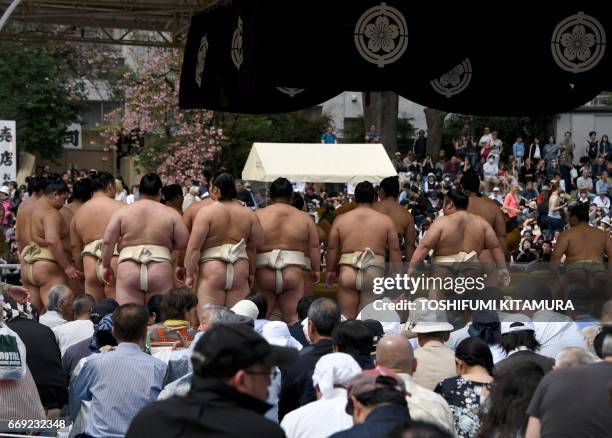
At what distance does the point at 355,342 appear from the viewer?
4.25 metres

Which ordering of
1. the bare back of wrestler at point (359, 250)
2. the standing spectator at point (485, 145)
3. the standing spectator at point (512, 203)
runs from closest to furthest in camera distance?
the bare back of wrestler at point (359, 250)
the standing spectator at point (512, 203)
the standing spectator at point (485, 145)

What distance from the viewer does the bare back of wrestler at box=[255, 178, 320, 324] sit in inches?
296

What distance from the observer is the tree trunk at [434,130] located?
2317 cm

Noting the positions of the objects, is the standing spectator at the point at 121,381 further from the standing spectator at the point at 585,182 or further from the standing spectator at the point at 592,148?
the standing spectator at the point at 592,148

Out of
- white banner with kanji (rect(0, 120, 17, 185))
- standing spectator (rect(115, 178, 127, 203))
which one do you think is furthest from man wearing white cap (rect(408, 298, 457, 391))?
white banner with kanji (rect(0, 120, 17, 185))

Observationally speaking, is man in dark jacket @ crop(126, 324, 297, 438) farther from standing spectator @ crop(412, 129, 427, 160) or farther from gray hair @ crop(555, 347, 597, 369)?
standing spectator @ crop(412, 129, 427, 160)

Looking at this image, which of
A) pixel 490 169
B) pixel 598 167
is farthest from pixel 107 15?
pixel 598 167

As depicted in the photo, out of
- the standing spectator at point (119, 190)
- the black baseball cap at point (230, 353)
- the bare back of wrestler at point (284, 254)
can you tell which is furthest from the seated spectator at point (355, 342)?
the standing spectator at point (119, 190)

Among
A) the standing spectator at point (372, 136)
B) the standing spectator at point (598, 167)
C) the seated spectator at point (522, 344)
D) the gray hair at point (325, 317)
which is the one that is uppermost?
the standing spectator at point (372, 136)

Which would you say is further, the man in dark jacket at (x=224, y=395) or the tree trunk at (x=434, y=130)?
the tree trunk at (x=434, y=130)

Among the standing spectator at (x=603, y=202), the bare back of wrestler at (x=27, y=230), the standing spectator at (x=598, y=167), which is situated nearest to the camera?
the bare back of wrestler at (x=27, y=230)

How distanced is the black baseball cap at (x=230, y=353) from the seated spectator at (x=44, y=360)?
2550mm

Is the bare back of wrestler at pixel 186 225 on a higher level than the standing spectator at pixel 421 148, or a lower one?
lower

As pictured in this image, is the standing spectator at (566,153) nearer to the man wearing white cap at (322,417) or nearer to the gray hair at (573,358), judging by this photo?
the gray hair at (573,358)
